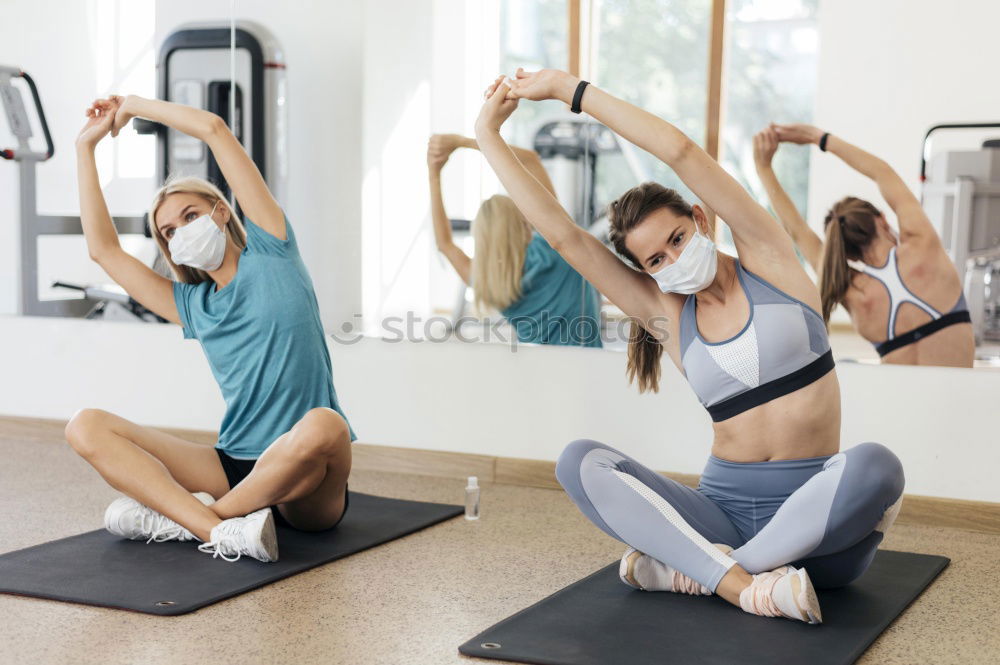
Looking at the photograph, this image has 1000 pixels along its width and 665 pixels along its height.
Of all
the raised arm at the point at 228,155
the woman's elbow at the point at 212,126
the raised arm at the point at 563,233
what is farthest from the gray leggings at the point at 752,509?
the woman's elbow at the point at 212,126

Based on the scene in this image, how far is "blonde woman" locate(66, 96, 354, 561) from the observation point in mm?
2734

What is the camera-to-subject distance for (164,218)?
2.86 metres

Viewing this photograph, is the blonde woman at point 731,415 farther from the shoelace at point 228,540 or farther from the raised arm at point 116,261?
the raised arm at point 116,261

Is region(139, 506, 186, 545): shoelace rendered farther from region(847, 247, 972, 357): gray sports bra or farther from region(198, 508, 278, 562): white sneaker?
region(847, 247, 972, 357): gray sports bra

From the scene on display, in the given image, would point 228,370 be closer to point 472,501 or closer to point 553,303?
point 472,501

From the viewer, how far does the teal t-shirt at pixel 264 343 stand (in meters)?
2.85

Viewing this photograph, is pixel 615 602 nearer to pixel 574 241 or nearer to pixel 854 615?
pixel 854 615

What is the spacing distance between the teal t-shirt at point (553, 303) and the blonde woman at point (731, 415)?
Answer: 111 cm

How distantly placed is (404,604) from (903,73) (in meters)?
1.93

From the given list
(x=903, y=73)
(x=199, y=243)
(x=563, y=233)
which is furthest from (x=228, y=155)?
(x=903, y=73)

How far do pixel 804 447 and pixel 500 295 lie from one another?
157 centimetres

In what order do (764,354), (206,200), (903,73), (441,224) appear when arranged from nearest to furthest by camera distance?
1. (764,354)
2. (206,200)
3. (903,73)
4. (441,224)

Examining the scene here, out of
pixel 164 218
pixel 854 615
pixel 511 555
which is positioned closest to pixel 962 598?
pixel 854 615

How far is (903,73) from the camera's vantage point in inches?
118
